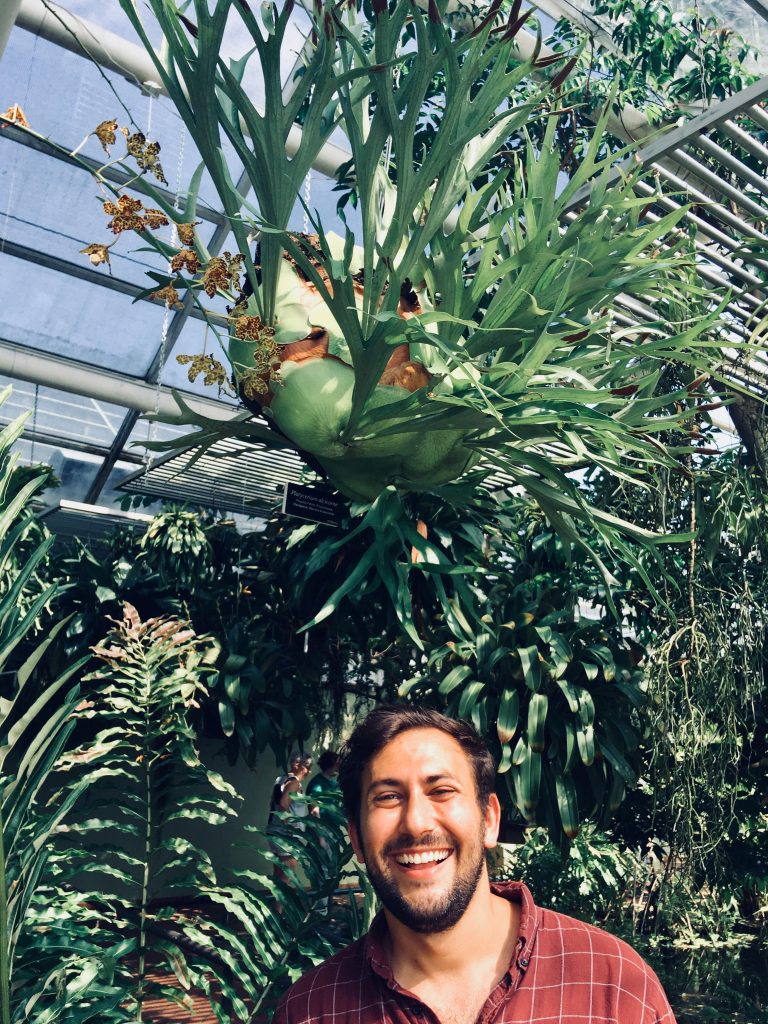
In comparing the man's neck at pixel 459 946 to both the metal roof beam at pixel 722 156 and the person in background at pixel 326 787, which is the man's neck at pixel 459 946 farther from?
the metal roof beam at pixel 722 156

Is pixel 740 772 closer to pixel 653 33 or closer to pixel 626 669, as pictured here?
pixel 626 669

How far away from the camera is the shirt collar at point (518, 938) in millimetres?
810

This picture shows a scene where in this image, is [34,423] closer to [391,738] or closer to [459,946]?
[391,738]

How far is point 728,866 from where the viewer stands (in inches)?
96.1

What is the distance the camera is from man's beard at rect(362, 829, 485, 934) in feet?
2.59

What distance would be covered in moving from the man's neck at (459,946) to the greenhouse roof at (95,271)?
1870mm

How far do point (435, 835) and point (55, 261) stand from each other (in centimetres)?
421

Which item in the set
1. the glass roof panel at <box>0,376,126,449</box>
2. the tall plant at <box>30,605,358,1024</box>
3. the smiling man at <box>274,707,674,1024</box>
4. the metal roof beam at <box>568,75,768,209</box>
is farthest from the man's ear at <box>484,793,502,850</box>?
the glass roof panel at <box>0,376,126,449</box>

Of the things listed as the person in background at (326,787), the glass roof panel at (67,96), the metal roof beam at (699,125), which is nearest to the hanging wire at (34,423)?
the glass roof panel at (67,96)

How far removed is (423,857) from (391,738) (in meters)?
0.12

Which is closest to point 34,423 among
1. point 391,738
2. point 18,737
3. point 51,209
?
point 51,209

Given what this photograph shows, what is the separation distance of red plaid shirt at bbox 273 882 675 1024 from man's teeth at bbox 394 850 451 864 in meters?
0.10

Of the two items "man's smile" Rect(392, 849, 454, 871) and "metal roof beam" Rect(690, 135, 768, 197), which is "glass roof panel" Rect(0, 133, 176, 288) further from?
"man's smile" Rect(392, 849, 454, 871)

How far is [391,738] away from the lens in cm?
88
